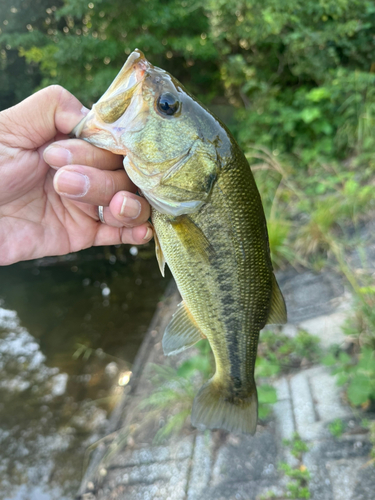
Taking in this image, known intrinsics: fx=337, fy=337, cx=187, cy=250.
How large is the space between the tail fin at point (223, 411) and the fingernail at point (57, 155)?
136 cm

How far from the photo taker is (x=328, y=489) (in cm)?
223

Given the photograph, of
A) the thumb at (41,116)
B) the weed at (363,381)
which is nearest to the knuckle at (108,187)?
the thumb at (41,116)

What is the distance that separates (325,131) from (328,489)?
5.63 m

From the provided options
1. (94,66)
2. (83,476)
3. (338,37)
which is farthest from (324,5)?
(83,476)

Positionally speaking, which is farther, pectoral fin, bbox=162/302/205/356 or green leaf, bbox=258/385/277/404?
green leaf, bbox=258/385/277/404

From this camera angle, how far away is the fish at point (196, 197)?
135cm

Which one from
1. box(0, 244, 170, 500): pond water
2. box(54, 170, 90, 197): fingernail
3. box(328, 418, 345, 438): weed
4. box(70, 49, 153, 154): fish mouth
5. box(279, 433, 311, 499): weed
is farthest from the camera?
box(0, 244, 170, 500): pond water

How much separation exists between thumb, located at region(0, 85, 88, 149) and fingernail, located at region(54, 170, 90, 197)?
323mm

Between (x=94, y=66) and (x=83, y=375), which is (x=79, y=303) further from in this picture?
(x=94, y=66)

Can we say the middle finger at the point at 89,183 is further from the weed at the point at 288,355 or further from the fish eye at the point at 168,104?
the weed at the point at 288,355

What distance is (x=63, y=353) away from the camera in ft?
16.9

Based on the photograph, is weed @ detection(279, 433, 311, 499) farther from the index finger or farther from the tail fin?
the index finger

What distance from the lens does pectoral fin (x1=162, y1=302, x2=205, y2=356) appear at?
1.72 meters

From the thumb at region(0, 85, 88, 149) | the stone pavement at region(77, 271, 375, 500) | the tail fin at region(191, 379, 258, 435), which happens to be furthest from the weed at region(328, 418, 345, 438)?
the thumb at region(0, 85, 88, 149)
